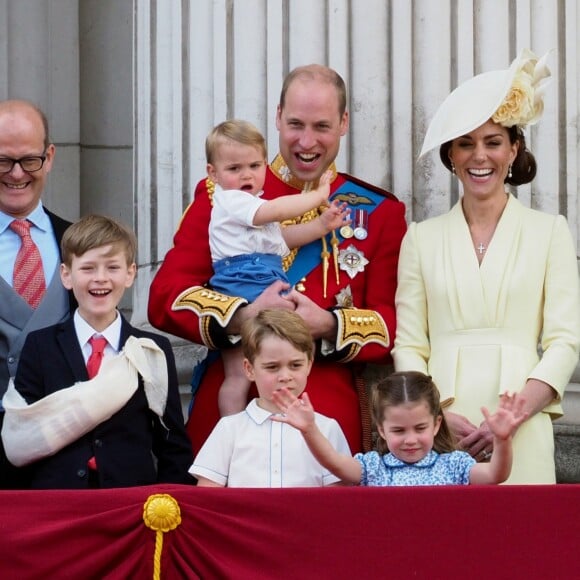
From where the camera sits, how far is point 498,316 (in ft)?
18.1

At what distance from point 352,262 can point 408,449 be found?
92 centimetres

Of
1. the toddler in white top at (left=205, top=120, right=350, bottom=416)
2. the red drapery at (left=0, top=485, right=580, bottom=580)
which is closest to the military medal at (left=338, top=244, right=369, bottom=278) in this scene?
the toddler in white top at (left=205, top=120, right=350, bottom=416)

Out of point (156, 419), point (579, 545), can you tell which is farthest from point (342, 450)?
point (579, 545)

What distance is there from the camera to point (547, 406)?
5.41m

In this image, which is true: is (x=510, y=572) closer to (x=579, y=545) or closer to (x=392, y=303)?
(x=579, y=545)

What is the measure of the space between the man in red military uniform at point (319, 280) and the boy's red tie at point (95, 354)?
0.38 metres

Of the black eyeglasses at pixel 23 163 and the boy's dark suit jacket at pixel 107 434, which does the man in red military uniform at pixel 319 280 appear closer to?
the boy's dark suit jacket at pixel 107 434

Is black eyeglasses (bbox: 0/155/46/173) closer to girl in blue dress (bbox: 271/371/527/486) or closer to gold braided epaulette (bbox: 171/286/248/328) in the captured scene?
gold braided epaulette (bbox: 171/286/248/328)

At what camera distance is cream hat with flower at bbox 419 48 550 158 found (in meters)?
5.55

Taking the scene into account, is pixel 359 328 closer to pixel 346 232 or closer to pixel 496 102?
pixel 346 232

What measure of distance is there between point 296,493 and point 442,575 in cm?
38

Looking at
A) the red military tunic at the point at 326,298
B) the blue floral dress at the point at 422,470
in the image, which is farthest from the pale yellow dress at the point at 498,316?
the blue floral dress at the point at 422,470

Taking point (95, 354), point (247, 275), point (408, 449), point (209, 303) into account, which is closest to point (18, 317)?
point (95, 354)

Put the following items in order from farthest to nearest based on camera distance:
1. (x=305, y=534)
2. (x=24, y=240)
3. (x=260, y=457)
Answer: (x=24, y=240) → (x=260, y=457) → (x=305, y=534)
